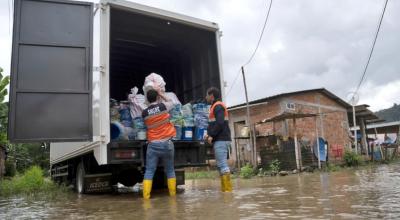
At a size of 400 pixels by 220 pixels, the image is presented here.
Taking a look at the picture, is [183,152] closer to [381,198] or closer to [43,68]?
[43,68]

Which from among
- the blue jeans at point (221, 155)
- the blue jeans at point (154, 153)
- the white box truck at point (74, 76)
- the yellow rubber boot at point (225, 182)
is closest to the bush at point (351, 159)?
the white box truck at point (74, 76)

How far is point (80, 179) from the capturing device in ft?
26.9

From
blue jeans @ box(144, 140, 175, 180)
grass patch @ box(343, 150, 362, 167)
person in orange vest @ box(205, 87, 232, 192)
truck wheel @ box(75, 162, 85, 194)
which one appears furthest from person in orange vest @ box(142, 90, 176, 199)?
grass patch @ box(343, 150, 362, 167)

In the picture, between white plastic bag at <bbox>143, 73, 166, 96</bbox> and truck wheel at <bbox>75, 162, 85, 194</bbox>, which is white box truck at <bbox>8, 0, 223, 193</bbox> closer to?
truck wheel at <bbox>75, 162, 85, 194</bbox>

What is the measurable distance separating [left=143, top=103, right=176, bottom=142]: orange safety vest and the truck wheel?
2.25 m

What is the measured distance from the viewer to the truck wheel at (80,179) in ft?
25.7

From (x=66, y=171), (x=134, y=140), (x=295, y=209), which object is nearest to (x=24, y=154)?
(x=66, y=171)

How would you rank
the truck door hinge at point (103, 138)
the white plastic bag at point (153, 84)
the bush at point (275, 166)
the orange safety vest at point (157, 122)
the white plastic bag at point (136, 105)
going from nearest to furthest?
the truck door hinge at point (103, 138)
the orange safety vest at point (157, 122)
the white plastic bag at point (153, 84)
the white plastic bag at point (136, 105)
the bush at point (275, 166)

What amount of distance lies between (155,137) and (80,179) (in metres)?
2.77

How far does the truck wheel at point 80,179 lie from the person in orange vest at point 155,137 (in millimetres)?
2083

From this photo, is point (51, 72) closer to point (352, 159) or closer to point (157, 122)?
point (157, 122)

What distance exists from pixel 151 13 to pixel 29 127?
2760mm

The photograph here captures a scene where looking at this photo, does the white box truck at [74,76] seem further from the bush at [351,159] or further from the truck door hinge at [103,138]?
the bush at [351,159]

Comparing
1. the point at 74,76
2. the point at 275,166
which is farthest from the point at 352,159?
the point at 74,76
